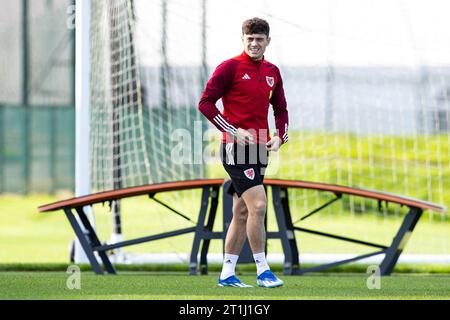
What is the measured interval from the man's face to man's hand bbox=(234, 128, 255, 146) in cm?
47

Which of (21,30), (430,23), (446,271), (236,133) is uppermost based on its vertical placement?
(21,30)

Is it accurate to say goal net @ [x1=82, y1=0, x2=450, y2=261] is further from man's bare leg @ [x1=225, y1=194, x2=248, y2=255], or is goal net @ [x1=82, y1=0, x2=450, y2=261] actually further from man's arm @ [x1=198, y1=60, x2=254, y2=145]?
man's arm @ [x1=198, y1=60, x2=254, y2=145]

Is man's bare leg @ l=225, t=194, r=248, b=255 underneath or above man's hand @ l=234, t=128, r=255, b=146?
underneath

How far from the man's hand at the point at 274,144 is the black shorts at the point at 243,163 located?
0.06 metres

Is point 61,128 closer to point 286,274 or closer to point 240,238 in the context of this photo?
point 286,274

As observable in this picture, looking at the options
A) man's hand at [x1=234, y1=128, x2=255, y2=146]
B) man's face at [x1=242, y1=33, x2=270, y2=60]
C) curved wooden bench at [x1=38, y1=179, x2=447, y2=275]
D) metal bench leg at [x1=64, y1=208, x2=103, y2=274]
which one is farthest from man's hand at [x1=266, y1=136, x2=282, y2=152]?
metal bench leg at [x1=64, y1=208, x2=103, y2=274]

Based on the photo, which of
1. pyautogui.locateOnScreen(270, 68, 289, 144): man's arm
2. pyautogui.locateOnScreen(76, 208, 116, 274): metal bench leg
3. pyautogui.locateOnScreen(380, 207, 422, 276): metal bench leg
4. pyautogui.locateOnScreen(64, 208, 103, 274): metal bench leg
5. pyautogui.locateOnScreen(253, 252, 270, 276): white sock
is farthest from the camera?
pyautogui.locateOnScreen(76, 208, 116, 274): metal bench leg

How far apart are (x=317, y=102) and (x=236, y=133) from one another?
15.7ft

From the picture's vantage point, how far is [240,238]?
22.7 ft

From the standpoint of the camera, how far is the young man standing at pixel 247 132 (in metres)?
6.70

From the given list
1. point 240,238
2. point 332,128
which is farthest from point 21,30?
point 240,238

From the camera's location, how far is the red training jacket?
6.71m

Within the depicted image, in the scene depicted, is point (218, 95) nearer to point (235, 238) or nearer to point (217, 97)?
point (217, 97)
